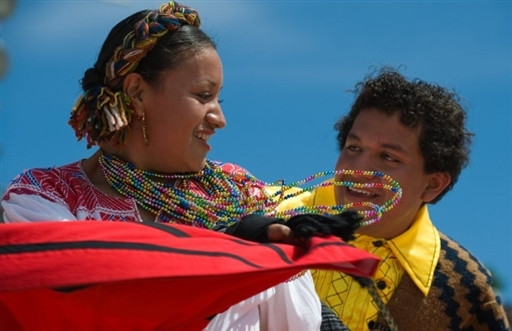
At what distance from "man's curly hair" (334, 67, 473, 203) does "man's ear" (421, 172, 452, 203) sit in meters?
0.03

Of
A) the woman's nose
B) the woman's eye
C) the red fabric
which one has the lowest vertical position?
the red fabric

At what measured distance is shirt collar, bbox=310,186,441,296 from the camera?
4824mm

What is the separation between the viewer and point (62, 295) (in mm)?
2705

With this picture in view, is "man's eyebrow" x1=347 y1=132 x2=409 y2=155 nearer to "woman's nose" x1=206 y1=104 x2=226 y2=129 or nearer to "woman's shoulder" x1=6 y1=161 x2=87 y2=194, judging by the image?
"woman's nose" x1=206 y1=104 x2=226 y2=129

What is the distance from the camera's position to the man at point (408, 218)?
4762 mm

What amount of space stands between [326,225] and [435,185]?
2.66 meters

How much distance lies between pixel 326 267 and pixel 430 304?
2251mm

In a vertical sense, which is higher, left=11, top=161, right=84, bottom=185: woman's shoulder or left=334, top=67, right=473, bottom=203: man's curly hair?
left=334, top=67, right=473, bottom=203: man's curly hair

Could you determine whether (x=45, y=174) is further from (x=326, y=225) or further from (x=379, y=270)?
(x=379, y=270)

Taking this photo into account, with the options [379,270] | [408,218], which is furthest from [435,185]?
[379,270]

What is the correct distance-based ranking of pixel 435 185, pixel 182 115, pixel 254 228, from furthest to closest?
pixel 435 185 < pixel 182 115 < pixel 254 228

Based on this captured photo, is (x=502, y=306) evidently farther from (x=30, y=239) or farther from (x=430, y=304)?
(x=30, y=239)

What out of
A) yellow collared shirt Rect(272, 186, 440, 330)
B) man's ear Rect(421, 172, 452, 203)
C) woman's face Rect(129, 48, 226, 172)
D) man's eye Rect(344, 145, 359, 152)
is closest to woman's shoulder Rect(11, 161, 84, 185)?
woman's face Rect(129, 48, 226, 172)

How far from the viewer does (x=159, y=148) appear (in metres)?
3.47
